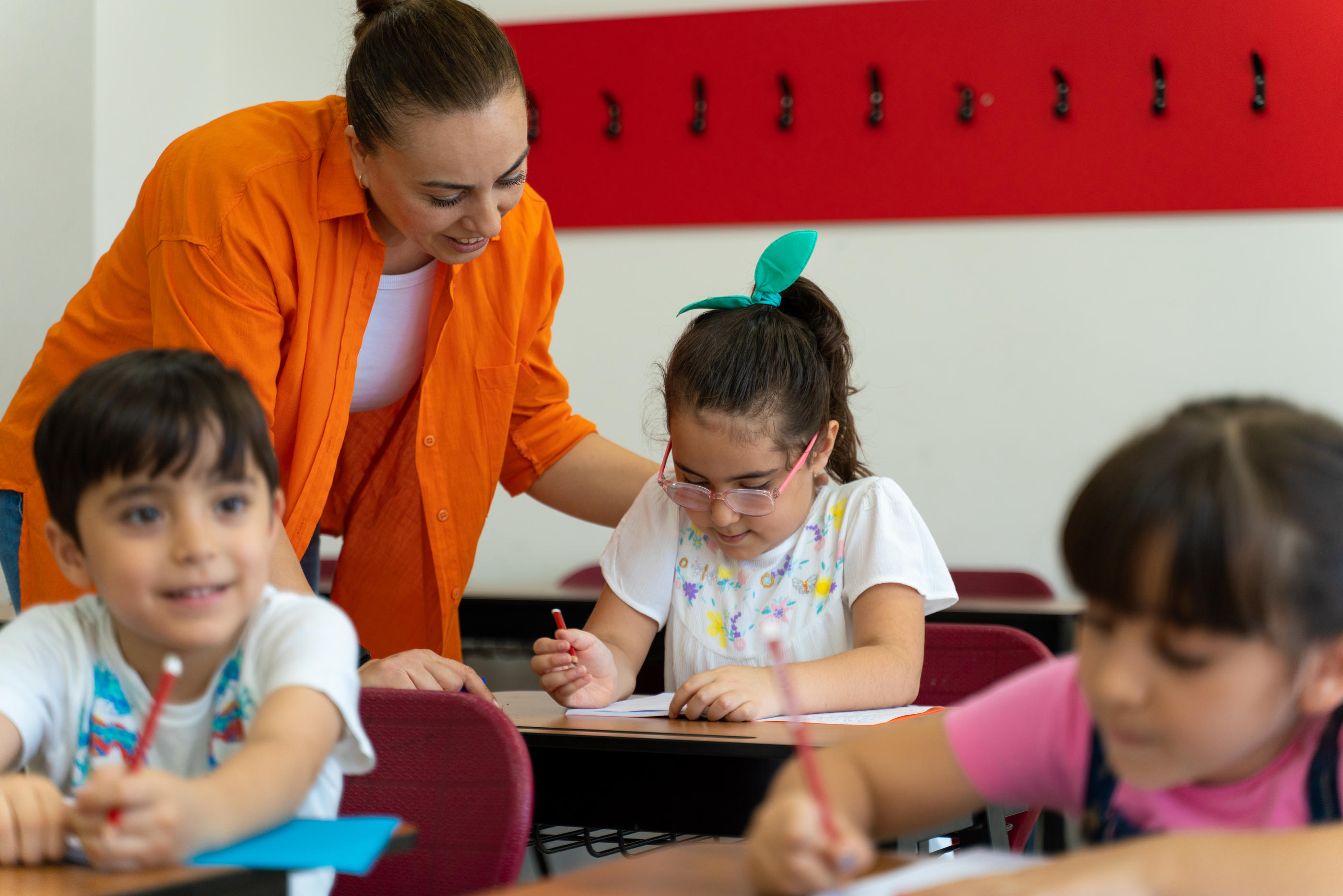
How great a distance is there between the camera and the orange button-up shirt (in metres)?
1.74

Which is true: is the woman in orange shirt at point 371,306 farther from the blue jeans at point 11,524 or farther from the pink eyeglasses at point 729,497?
the pink eyeglasses at point 729,497

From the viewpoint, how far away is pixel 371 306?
1919 mm

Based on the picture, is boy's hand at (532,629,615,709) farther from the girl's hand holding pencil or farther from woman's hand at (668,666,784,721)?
woman's hand at (668,666,784,721)

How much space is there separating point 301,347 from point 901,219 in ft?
5.77

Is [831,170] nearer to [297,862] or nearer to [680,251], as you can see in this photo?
[680,251]

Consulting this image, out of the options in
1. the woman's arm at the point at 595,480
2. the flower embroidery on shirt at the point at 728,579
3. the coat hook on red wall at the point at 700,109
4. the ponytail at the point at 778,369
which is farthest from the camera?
the coat hook on red wall at the point at 700,109

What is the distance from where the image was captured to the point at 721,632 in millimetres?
1906

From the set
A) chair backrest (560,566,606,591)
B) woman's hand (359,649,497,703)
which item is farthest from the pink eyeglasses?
chair backrest (560,566,606,591)

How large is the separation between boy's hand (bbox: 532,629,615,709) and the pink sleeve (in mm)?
846

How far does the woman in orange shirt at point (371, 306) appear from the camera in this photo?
172 centimetres

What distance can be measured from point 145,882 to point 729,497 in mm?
1072

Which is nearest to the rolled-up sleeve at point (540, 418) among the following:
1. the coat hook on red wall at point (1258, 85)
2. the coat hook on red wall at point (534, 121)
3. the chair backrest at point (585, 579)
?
the chair backrest at point (585, 579)

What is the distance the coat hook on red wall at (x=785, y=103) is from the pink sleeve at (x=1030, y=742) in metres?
2.49

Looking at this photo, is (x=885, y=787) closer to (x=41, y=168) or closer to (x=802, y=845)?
(x=802, y=845)
